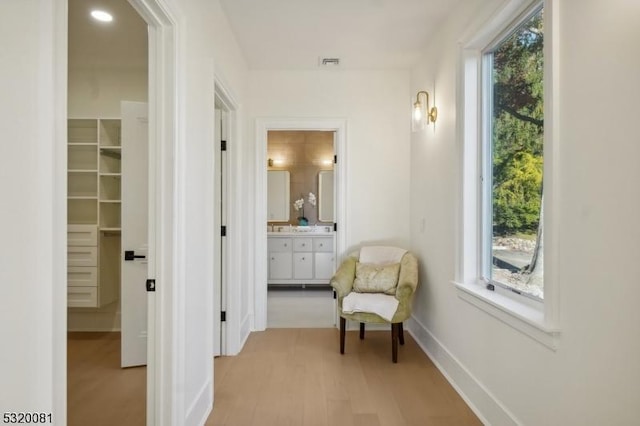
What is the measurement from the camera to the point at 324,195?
6.10m

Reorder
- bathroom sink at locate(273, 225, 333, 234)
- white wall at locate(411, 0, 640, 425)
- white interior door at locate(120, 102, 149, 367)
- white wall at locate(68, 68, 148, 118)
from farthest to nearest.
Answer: bathroom sink at locate(273, 225, 333, 234), white wall at locate(68, 68, 148, 118), white interior door at locate(120, 102, 149, 367), white wall at locate(411, 0, 640, 425)

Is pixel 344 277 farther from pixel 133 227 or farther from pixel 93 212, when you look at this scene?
pixel 93 212

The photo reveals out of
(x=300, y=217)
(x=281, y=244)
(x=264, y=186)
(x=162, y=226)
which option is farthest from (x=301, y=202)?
(x=162, y=226)

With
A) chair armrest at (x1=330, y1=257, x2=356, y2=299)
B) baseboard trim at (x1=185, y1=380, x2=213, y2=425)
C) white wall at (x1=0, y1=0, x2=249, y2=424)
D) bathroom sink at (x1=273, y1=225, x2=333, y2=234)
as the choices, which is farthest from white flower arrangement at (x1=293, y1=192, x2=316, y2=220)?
white wall at (x1=0, y1=0, x2=249, y2=424)

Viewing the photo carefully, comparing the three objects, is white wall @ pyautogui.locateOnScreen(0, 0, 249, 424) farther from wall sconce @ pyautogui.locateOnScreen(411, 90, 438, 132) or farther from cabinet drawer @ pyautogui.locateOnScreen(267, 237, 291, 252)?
cabinet drawer @ pyautogui.locateOnScreen(267, 237, 291, 252)

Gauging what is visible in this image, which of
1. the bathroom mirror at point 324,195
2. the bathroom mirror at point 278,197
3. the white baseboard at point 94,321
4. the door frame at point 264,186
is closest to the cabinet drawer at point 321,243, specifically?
the bathroom mirror at point 324,195

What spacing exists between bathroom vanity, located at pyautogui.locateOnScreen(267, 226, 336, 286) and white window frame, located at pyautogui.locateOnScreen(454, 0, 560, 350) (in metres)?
3.19

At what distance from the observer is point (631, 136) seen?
1164 millimetres

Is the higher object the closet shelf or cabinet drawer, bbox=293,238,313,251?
the closet shelf

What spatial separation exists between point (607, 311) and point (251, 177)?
3043 millimetres

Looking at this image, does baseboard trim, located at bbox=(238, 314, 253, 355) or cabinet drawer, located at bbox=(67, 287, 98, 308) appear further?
cabinet drawer, located at bbox=(67, 287, 98, 308)

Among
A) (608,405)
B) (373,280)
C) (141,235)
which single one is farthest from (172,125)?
(373,280)

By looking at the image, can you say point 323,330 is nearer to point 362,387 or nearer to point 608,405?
point 362,387

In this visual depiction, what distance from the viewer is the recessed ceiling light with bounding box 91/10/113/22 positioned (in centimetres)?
252
